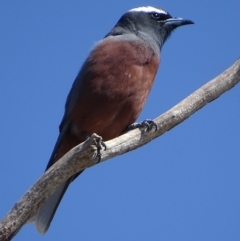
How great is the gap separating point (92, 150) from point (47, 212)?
1.81m

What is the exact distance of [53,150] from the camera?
625cm

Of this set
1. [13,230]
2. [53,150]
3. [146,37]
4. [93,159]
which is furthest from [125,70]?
[13,230]

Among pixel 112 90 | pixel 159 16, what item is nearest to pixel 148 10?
pixel 159 16

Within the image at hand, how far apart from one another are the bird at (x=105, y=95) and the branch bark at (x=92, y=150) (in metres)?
0.85

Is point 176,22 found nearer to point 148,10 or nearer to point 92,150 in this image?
point 148,10

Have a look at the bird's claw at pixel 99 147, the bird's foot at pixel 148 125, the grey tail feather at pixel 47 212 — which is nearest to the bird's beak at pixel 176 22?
the bird's foot at pixel 148 125

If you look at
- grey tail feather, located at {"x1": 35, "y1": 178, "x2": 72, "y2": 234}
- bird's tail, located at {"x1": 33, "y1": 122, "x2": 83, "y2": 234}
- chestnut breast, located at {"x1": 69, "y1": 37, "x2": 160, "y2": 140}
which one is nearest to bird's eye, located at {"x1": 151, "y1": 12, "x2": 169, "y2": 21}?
chestnut breast, located at {"x1": 69, "y1": 37, "x2": 160, "y2": 140}

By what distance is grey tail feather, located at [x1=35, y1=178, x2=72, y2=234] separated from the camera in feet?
20.1

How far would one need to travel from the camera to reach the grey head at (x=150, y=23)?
7.03 m

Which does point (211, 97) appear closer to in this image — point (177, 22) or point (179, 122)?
point (179, 122)

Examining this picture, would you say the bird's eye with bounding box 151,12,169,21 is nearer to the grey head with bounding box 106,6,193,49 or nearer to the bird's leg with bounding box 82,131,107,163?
the grey head with bounding box 106,6,193,49

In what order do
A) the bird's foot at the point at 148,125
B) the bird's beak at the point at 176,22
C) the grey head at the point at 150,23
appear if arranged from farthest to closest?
the bird's beak at the point at 176,22, the grey head at the point at 150,23, the bird's foot at the point at 148,125

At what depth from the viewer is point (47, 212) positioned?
6230 millimetres

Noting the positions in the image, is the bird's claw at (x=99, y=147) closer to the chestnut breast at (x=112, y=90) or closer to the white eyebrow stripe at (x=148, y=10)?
the chestnut breast at (x=112, y=90)
